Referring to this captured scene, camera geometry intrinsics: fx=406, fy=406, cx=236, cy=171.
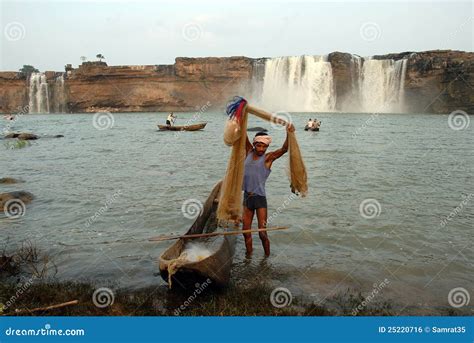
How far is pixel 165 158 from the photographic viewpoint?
19.2 meters

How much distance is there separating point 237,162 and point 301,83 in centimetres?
6238

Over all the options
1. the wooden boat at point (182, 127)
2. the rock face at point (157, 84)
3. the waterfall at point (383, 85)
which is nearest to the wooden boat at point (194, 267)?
the wooden boat at point (182, 127)

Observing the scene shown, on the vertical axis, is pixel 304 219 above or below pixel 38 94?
below

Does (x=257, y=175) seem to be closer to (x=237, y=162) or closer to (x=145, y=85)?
(x=237, y=162)

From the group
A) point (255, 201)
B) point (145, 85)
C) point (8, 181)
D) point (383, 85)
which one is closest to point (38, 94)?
point (145, 85)

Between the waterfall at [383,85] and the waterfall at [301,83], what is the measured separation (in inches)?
208

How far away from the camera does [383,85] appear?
61.6m

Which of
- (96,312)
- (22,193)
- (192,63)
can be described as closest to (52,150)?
(22,193)

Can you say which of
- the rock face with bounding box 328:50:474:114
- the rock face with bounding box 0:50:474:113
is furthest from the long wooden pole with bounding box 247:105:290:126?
the rock face with bounding box 0:50:474:113

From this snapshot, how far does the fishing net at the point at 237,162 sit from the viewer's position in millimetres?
6051

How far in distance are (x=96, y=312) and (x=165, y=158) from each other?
1465cm

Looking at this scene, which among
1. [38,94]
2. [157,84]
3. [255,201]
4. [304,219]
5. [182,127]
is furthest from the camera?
[157,84]

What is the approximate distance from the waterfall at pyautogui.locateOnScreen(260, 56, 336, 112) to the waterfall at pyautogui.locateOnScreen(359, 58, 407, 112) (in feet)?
17.3

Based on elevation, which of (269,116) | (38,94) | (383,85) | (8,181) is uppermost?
(383,85)
